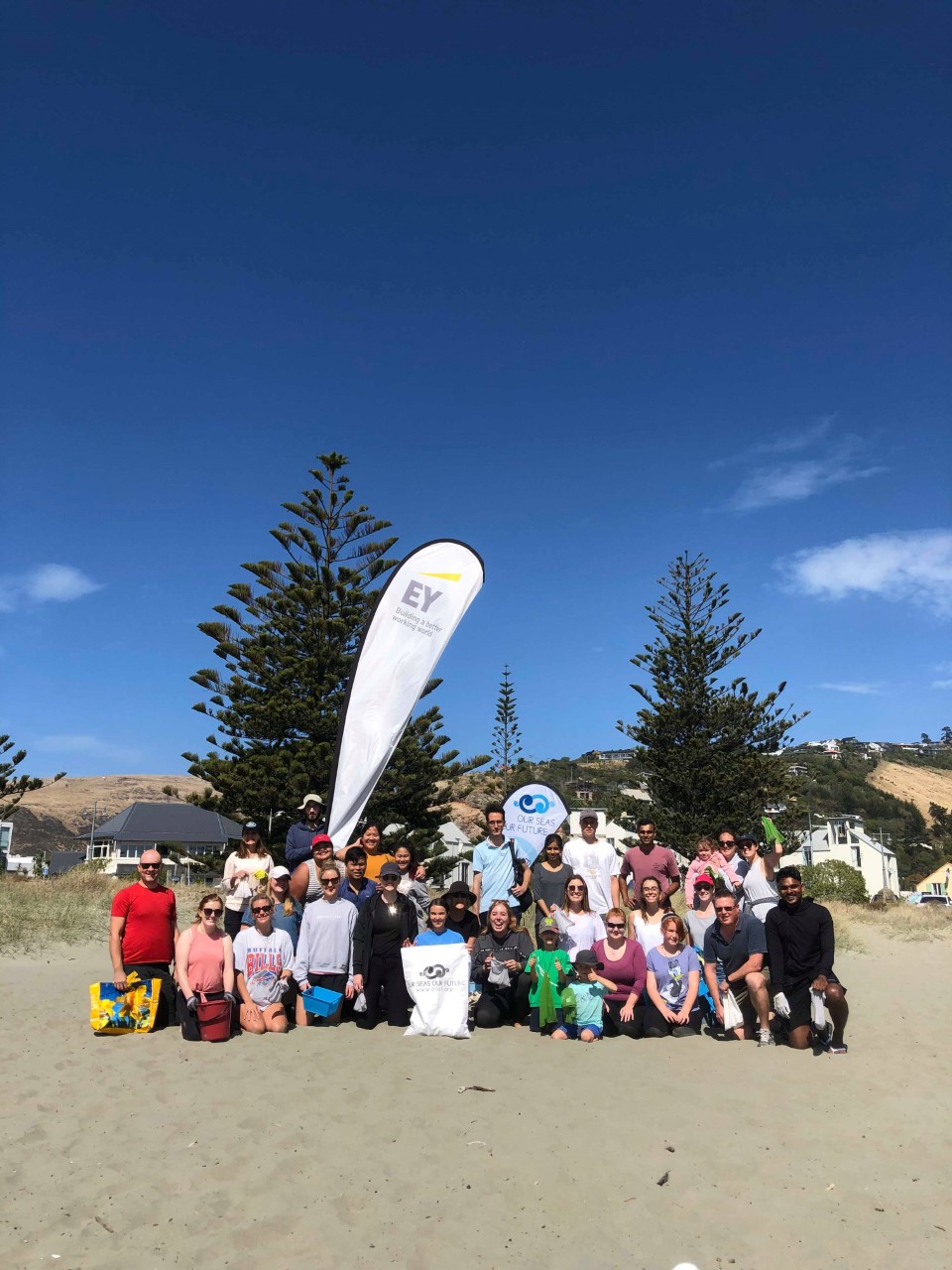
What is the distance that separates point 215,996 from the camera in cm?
480

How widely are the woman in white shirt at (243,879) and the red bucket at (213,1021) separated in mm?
1076

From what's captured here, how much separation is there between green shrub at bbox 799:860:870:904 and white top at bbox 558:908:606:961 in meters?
16.0

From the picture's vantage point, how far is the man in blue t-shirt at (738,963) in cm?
507

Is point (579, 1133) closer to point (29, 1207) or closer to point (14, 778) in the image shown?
point (29, 1207)

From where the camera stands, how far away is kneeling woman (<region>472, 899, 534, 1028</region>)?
5.27 m

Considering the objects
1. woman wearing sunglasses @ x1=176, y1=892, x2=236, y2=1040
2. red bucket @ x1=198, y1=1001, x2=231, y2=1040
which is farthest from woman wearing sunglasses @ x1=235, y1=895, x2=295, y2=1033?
red bucket @ x1=198, y1=1001, x2=231, y2=1040

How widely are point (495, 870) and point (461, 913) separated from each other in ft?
1.93

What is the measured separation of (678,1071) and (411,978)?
5.31 ft

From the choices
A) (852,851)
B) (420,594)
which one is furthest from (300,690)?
(852,851)

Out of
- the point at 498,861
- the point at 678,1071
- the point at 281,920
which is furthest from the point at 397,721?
the point at 678,1071

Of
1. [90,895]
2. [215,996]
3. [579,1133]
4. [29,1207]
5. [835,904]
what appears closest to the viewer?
[29,1207]

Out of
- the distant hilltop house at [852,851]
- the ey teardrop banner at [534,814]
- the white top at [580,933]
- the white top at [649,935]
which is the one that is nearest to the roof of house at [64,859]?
the distant hilltop house at [852,851]

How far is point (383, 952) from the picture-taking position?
5.30 m

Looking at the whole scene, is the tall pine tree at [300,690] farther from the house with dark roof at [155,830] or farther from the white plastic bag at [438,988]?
the house with dark roof at [155,830]
